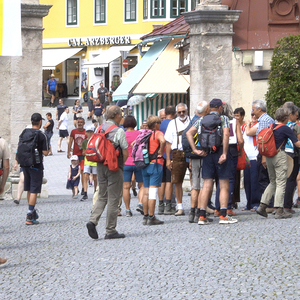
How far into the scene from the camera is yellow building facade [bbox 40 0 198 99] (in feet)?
151

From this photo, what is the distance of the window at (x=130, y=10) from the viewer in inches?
1865

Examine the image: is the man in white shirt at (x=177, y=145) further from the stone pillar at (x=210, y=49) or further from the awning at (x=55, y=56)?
the awning at (x=55, y=56)

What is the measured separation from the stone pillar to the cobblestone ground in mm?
5113

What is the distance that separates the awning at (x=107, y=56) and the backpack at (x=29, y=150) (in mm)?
34767

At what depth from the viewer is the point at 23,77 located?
1486cm

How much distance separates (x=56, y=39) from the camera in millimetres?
49625

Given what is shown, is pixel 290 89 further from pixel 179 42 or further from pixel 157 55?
pixel 157 55

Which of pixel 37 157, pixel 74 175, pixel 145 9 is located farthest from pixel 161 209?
pixel 145 9

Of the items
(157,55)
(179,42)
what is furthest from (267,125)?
(157,55)

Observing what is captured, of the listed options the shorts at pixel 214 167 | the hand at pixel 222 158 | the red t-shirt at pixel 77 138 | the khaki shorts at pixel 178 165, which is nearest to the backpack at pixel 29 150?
the khaki shorts at pixel 178 165

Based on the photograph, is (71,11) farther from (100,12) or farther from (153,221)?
(153,221)

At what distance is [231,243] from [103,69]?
1606 inches

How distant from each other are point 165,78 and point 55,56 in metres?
28.3

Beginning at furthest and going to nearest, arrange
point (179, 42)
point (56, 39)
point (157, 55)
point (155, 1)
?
point (56, 39) → point (155, 1) → point (157, 55) → point (179, 42)
